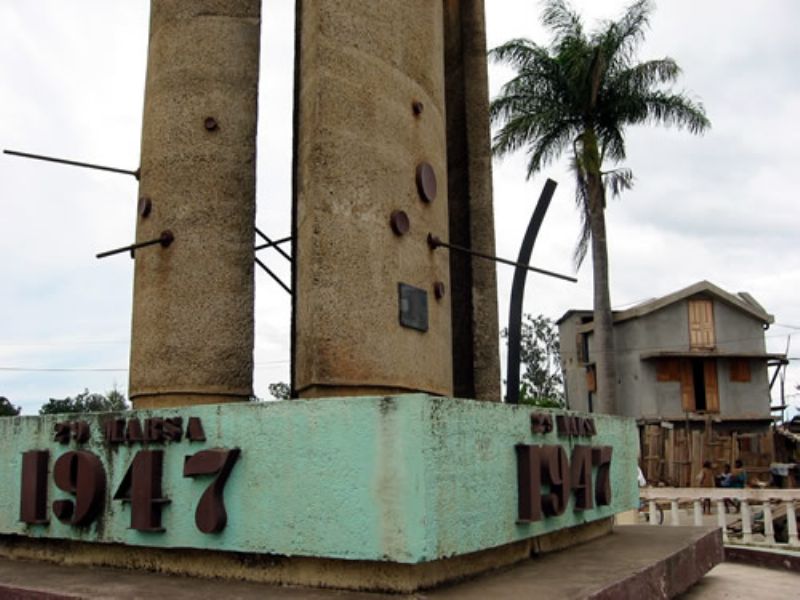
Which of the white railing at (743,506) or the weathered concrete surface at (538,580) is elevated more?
the weathered concrete surface at (538,580)

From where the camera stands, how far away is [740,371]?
3150cm

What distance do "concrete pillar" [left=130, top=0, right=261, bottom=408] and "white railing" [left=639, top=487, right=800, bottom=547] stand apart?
8477mm

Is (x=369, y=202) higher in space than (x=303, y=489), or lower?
→ higher

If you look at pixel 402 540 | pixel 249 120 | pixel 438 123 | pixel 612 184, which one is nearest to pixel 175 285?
pixel 249 120

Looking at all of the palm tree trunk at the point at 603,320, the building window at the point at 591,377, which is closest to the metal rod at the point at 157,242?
the palm tree trunk at the point at 603,320

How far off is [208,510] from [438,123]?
4.31 metres

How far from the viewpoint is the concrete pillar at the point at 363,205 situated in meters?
6.69

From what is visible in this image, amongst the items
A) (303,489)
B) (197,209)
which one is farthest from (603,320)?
(303,489)

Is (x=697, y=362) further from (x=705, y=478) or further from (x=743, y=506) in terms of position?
(x=743, y=506)

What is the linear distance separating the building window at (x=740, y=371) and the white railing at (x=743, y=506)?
53.9 ft

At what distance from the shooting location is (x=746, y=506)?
13.4 meters

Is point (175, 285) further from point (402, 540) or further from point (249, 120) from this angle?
point (402, 540)

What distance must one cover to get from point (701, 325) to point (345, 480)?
1132 inches

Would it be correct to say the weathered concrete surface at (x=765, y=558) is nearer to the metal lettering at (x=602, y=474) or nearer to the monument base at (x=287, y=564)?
the metal lettering at (x=602, y=474)
